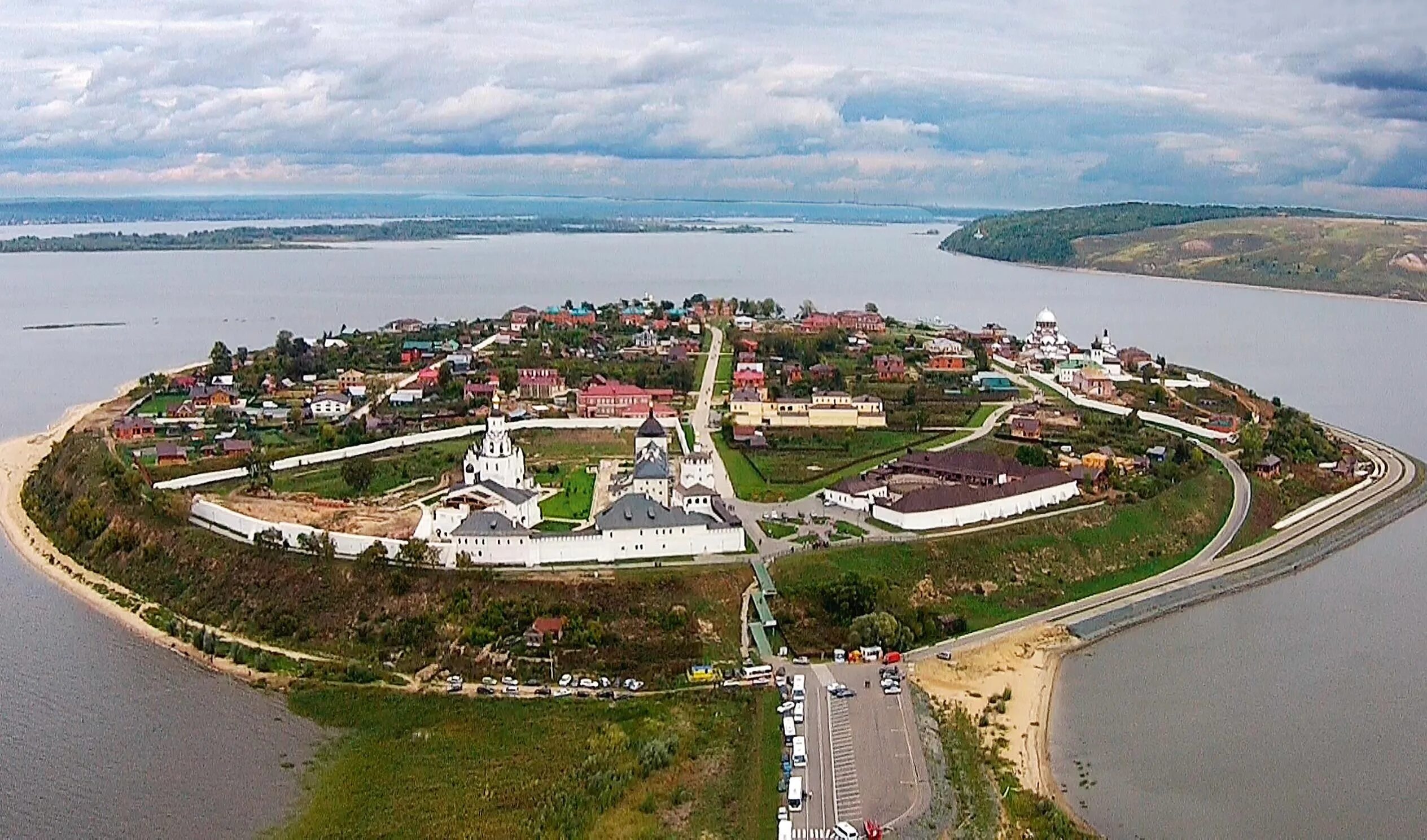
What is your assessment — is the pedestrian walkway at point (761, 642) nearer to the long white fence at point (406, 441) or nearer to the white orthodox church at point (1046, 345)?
the long white fence at point (406, 441)

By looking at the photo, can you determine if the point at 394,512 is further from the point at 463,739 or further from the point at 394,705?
the point at 463,739

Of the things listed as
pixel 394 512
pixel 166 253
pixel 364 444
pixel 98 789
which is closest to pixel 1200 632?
pixel 394 512

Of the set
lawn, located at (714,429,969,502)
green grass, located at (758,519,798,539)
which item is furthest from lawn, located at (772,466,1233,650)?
lawn, located at (714,429,969,502)

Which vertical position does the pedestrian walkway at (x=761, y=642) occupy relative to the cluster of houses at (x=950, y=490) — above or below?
below

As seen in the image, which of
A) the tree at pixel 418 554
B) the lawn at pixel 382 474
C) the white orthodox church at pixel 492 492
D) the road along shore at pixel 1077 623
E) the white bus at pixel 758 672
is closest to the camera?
the road along shore at pixel 1077 623

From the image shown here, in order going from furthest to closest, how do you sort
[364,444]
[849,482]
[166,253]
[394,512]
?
[166,253]
[364,444]
[849,482]
[394,512]

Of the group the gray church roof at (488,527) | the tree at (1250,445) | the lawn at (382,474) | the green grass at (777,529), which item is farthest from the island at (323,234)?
the green grass at (777,529)
